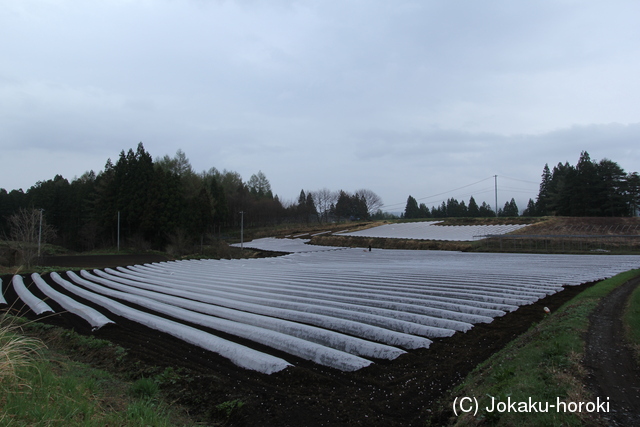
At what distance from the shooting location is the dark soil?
3611mm

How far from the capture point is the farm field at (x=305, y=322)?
4.54 metres

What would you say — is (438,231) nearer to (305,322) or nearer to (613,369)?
(305,322)

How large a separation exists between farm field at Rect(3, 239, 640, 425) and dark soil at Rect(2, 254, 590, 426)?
1.0 inches

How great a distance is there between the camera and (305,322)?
6.91 metres

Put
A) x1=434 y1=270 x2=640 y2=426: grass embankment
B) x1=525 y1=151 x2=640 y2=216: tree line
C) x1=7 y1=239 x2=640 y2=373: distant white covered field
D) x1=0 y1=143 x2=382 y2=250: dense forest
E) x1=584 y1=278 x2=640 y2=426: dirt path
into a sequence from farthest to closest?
x1=525 y1=151 x2=640 y2=216: tree line < x1=0 y1=143 x2=382 y2=250: dense forest < x1=7 y1=239 x2=640 y2=373: distant white covered field < x1=584 y1=278 x2=640 y2=426: dirt path < x1=434 y1=270 x2=640 y2=426: grass embankment

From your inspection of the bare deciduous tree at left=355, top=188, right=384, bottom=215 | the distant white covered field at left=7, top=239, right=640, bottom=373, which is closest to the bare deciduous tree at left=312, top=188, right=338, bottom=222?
the bare deciduous tree at left=355, top=188, right=384, bottom=215

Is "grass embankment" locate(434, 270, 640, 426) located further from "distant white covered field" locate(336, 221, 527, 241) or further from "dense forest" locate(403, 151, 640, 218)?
"dense forest" locate(403, 151, 640, 218)

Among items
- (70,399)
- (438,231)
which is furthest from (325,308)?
(438,231)

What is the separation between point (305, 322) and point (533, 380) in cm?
415

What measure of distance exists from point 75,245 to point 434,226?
50566 mm

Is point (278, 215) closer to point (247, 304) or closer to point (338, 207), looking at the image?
point (338, 207)

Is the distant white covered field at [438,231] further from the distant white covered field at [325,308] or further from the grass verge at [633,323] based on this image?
the grass verge at [633,323]

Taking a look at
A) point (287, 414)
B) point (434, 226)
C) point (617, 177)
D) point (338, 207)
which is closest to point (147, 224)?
point (434, 226)

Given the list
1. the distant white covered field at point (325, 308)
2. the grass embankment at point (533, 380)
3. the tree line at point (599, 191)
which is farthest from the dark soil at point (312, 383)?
the tree line at point (599, 191)
